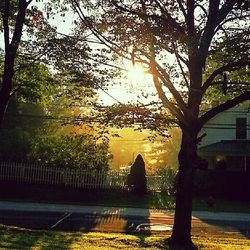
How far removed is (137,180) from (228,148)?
31.0 feet

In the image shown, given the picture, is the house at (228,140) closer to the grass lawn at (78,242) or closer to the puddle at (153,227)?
the puddle at (153,227)

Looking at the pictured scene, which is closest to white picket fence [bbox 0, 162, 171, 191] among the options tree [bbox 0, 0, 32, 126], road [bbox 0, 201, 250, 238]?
road [bbox 0, 201, 250, 238]

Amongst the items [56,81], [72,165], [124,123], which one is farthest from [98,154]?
[124,123]

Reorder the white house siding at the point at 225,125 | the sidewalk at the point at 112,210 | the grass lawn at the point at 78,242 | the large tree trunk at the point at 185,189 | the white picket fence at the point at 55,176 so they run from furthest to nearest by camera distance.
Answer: the white house siding at the point at 225,125, the white picket fence at the point at 55,176, the sidewalk at the point at 112,210, the large tree trunk at the point at 185,189, the grass lawn at the point at 78,242

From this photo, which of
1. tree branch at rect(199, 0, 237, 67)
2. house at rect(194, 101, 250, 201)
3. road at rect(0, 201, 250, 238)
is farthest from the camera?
house at rect(194, 101, 250, 201)

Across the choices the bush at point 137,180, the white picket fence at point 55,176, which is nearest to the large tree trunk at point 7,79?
the white picket fence at point 55,176

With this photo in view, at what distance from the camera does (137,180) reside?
111 ft

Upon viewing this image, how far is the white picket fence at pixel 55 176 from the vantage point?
33.6m

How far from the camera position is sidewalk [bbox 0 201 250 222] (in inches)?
1003

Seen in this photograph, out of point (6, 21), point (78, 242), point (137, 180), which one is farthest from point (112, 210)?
point (78, 242)

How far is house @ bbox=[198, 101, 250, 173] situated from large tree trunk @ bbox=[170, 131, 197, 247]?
1032 inches

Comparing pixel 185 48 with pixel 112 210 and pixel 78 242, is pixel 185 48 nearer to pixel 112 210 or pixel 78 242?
pixel 78 242

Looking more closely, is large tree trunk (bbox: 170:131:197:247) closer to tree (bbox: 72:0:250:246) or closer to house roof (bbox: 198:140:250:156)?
tree (bbox: 72:0:250:246)

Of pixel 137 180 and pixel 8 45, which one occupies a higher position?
pixel 8 45
